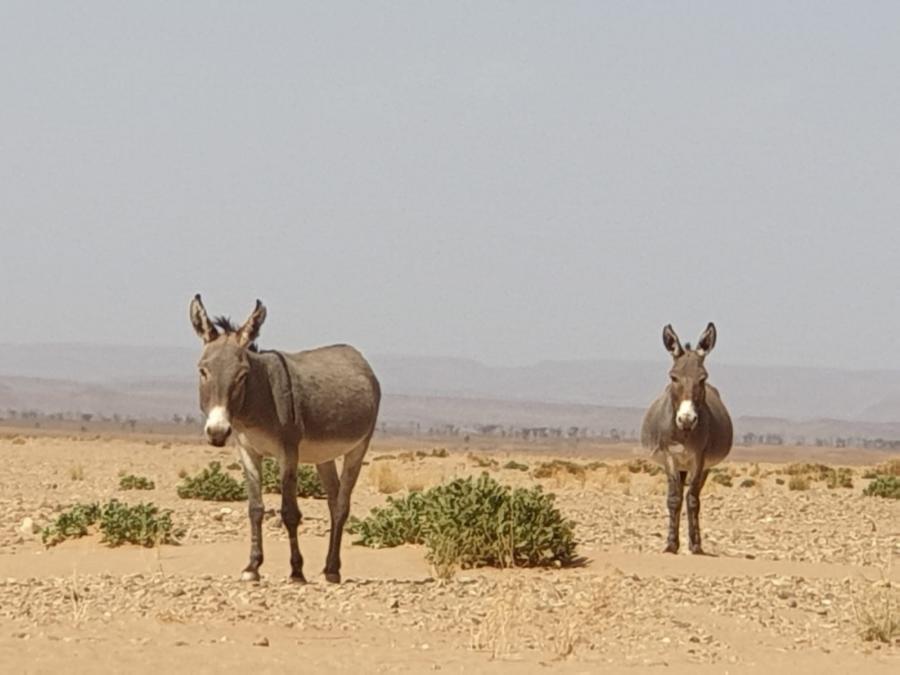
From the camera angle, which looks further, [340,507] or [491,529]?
[491,529]

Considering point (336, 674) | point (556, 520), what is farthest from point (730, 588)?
point (336, 674)

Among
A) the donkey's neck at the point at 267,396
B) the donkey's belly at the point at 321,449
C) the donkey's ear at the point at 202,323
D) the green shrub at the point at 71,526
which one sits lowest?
the green shrub at the point at 71,526

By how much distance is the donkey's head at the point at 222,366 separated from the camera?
14.4m

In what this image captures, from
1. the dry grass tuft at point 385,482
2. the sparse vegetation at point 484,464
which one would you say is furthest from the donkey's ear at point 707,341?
the sparse vegetation at point 484,464

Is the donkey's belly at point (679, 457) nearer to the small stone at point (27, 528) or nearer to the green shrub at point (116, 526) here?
the green shrub at point (116, 526)

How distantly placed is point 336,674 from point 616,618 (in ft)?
11.2

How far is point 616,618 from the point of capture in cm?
1423

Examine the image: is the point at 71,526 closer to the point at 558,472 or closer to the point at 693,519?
the point at 693,519

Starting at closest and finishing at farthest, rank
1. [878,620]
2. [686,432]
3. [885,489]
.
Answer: [878,620] < [686,432] < [885,489]

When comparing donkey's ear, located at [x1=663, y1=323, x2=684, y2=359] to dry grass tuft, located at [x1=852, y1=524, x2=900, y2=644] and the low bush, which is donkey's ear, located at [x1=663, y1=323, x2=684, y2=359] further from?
the low bush

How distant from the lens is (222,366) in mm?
14766

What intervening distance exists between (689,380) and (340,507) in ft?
17.6

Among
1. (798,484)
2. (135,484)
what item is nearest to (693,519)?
(135,484)

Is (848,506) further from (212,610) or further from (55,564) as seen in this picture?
(212,610)
